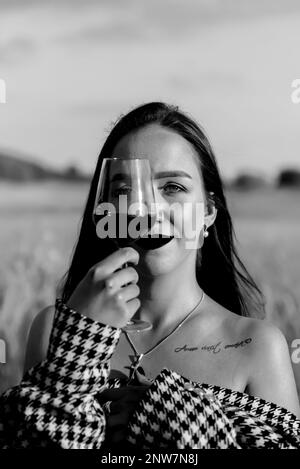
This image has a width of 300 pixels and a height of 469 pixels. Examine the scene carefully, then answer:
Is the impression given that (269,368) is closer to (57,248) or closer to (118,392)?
(118,392)

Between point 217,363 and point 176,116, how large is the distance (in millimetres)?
765

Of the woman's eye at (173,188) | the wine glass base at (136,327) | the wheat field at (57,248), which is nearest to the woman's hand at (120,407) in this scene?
the wine glass base at (136,327)

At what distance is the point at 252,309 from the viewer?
3221mm

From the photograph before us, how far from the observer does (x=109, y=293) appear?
1802 mm

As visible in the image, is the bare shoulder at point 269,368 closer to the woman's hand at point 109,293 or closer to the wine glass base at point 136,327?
the wine glass base at point 136,327

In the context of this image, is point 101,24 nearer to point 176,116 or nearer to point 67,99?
point 67,99

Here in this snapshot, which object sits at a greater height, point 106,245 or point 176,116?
point 176,116

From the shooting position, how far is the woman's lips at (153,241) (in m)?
2.05

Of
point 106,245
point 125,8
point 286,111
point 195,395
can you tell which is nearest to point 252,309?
point 106,245

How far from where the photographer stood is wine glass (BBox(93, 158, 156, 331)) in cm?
196

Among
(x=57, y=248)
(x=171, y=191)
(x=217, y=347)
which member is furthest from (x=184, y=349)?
(x=57, y=248)

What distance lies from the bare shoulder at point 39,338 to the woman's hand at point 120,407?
435mm

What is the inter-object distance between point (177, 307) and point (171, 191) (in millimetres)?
387

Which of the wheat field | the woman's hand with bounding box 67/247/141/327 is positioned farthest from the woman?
the wheat field
